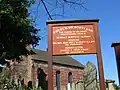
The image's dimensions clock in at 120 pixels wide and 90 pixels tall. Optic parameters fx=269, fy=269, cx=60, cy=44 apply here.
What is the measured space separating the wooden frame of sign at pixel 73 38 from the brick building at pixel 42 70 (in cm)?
2616

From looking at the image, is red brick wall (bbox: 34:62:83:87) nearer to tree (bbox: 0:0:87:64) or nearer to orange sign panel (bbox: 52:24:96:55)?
tree (bbox: 0:0:87:64)

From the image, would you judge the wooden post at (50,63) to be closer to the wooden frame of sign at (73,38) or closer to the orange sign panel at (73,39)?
the wooden frame of sign at (73,38)

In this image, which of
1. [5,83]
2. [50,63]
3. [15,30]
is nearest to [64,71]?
[15,30]

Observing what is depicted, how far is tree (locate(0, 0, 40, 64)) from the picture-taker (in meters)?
21.3

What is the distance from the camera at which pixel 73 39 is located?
735 centimetres

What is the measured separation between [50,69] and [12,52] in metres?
16.6

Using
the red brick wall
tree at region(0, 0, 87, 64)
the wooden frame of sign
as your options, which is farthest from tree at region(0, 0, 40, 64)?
the red brick wall

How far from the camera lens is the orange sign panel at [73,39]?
23.9 ft

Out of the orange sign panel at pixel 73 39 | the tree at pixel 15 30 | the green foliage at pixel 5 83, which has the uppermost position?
the tree at pixel 15 30

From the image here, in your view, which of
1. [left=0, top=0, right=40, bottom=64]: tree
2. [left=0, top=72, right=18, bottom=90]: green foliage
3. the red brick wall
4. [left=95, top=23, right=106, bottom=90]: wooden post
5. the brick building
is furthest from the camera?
the red brick wall

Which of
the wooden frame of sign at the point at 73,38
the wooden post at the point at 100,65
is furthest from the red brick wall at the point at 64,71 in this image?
the wooden post at the point at 100,65

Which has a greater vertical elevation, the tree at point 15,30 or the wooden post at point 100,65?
the tree at point 15,30

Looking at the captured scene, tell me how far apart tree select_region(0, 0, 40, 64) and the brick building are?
31.5ft

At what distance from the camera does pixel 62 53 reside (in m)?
7.26
